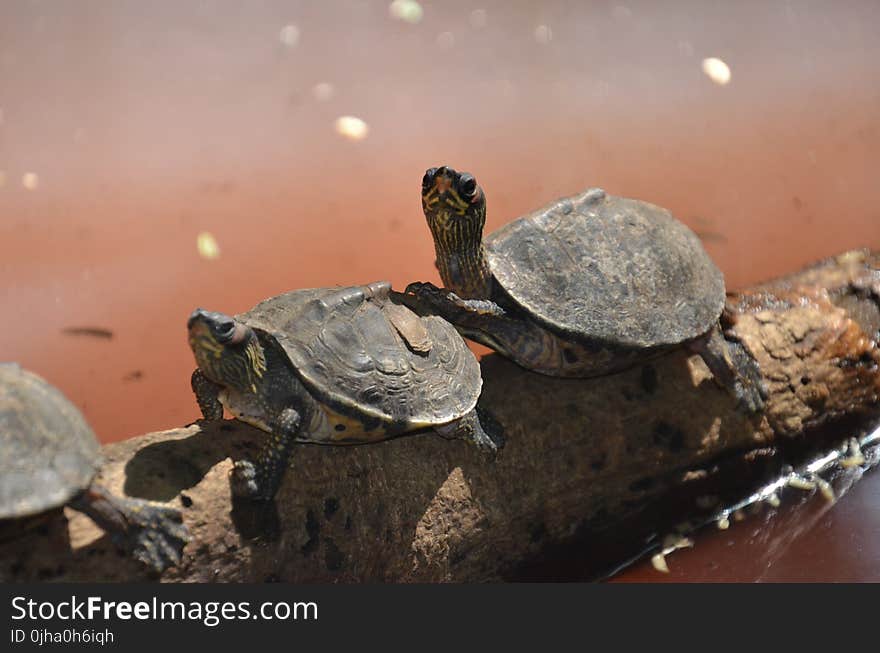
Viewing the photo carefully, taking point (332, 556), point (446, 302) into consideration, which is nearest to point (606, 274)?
point (446, 302)

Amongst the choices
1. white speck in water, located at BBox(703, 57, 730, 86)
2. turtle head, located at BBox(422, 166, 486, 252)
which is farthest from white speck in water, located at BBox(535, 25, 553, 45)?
turtle head, located at BBox(422, 166, 486, 252)

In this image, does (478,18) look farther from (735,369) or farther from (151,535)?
(151,535)

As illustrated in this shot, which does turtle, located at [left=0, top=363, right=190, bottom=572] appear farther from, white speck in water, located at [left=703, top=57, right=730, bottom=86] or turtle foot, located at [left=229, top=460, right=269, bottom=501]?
white speck in water, located at [left=703, top=57, right=730, bottom=86]

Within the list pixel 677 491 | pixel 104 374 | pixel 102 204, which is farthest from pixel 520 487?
pixel 102 204

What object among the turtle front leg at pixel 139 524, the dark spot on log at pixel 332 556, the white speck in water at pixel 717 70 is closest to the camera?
the turtle front leg at pixel 139 524

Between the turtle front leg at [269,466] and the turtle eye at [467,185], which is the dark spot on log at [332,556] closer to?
the turtle front leg at [269,466]

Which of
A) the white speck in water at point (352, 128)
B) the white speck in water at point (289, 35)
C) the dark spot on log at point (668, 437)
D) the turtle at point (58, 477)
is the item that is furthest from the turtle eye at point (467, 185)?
the white speck in water at point (289, 35)

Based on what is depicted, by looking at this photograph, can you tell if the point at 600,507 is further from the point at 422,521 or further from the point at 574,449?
the point at 422,521
